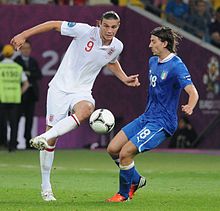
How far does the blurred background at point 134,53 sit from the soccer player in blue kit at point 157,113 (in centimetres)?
1193

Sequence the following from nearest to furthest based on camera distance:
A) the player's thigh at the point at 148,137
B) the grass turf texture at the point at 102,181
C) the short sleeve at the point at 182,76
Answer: the short sleeve at the point at 182,76, the player's thigh at the point at 148,137, the grass turf texture at the point at 102,181

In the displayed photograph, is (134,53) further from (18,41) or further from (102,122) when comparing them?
(18,41)

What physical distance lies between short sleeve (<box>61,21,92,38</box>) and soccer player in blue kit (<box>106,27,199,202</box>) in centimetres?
104

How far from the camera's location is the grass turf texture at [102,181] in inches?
537

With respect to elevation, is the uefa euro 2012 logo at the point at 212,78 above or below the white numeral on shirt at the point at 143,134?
below

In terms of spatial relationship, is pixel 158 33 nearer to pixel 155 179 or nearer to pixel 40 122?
pixel 155 179

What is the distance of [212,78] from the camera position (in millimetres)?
26250

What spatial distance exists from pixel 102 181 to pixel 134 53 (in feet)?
30.3

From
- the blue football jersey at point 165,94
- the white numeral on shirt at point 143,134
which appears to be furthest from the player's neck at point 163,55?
the white numeral on shirt at point 143,134

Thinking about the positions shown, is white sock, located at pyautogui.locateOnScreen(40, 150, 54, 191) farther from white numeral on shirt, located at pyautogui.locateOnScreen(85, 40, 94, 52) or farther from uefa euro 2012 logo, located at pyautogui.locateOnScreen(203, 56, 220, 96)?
uefa euro 2012 logo, located at pyautogui.locateOnScreen(203, 56, 220, 96)

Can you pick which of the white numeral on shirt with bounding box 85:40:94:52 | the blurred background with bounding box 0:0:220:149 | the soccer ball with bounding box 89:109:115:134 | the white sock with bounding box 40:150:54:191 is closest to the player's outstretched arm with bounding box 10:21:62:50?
the white numeral on shirt with bounding box 85:40:94:52

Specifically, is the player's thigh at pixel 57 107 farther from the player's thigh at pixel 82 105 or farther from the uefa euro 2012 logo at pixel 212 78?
the uefa euro 2012 logo at pixel 212 78

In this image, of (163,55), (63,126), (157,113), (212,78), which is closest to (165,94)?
(157,113)

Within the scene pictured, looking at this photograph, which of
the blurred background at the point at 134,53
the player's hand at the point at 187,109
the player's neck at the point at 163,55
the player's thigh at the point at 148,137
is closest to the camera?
the player's hand at the point at 187,109
